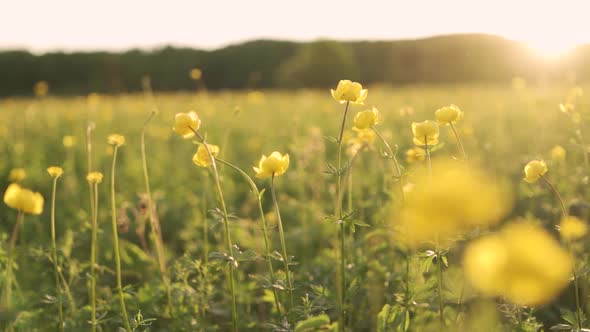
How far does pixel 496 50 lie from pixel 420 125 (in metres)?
25.6

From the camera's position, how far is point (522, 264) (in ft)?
1.67

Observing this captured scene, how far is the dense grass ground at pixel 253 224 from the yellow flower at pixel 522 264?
0.04ft

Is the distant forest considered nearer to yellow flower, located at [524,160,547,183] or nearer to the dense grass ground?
the dense grass ground

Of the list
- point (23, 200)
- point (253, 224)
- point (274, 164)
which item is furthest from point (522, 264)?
point (253, 224)

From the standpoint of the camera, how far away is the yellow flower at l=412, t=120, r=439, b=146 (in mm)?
1294

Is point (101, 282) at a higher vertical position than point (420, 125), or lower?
lower

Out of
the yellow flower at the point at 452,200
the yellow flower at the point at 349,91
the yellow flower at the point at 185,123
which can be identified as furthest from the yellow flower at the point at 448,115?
the yellow flower at the point at 452,200

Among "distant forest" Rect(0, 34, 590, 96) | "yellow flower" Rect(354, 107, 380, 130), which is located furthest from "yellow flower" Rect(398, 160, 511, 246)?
→ "distant forest" Rect(0, 34, 590, 96)

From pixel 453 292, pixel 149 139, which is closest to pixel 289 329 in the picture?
pixel 453 292

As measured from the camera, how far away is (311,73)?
99.8ft

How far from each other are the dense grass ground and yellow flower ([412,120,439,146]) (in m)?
0.24

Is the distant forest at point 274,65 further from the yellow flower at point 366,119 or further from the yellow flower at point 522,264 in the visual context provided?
the yellow flower at point 522,264

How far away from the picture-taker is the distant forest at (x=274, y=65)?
2619 cm

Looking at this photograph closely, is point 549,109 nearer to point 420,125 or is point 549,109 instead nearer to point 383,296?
point 383,296
